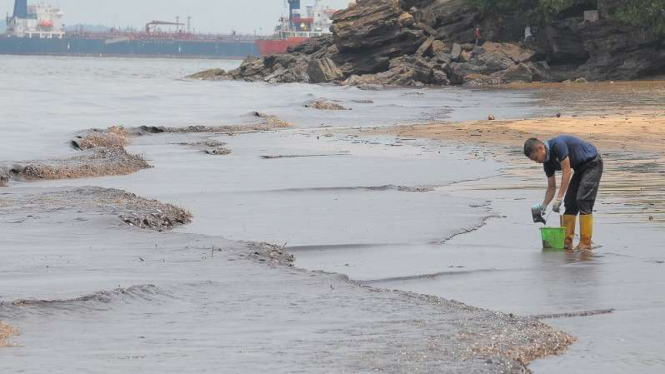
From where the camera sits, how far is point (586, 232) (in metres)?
11.2

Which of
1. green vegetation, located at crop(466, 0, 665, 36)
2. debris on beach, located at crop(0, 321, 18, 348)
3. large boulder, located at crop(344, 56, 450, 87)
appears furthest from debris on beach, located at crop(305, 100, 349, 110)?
debris on beach, located at crop(0, 321, 18, 348)

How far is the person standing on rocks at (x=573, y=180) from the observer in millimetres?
11094

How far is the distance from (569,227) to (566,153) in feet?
2.39

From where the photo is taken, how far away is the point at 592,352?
7254mm

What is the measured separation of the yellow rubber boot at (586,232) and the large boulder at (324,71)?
192 ft

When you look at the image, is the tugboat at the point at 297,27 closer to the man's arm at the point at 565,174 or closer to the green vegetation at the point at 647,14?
the green vegetation at the point at 647,14

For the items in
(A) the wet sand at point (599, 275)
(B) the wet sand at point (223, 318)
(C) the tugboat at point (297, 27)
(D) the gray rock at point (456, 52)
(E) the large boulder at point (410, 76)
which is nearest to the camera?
(B) the wet sand at point (223, 318)

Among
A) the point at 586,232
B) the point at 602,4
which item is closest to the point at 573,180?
the point at 586,232

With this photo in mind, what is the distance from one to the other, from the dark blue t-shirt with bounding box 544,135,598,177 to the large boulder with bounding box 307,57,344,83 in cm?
5841

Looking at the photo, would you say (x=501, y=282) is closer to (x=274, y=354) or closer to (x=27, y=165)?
(x=274, y=354)

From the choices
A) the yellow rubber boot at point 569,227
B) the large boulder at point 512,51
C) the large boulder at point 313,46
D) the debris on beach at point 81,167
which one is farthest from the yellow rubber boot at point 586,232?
the large boulder at point 313,46

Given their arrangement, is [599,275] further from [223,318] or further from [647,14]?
[647,14]

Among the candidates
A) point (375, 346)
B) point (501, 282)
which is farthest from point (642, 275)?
point (375, 346)

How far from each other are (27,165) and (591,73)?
48374 mm
